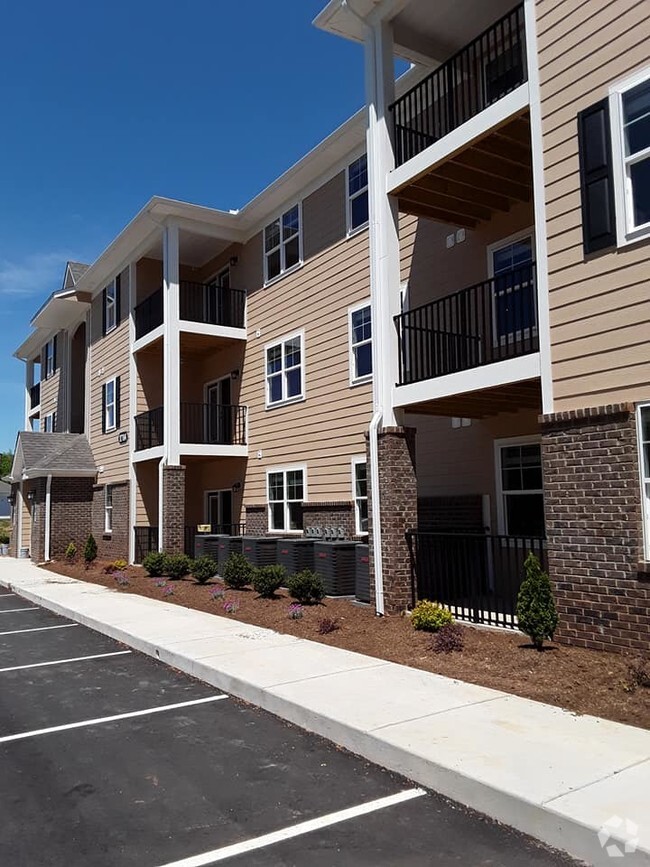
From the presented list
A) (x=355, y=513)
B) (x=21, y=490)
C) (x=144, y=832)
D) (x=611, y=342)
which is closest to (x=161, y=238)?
(x=355, y=513)

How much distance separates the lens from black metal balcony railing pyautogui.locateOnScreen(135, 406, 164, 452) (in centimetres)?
2080

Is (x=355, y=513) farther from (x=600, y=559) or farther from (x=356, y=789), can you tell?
(x=356, y=789)

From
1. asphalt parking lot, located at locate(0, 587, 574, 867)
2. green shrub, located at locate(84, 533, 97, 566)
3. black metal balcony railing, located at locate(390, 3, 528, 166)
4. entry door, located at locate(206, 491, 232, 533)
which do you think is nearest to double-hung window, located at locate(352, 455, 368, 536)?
entry door, located at locate(206, 491, 232, 533)

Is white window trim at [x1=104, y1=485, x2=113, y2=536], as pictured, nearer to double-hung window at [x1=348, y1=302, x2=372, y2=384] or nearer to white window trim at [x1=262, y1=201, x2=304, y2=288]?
white window trim at [x1=262, y1=201, x2=304, y2=288]

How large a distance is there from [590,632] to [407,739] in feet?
10.8

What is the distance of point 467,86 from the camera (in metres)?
12.8

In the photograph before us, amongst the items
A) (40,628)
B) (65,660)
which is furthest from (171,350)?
(65,660)

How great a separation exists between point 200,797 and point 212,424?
16535mm

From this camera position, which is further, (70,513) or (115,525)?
(70,513)

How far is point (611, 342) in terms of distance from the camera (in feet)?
26.3

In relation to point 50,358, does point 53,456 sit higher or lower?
lower

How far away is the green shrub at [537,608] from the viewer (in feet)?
26.3

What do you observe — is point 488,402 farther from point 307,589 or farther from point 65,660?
point 65,660

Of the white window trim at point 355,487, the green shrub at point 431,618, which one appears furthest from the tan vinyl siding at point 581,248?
the white window trim at point 355,487
